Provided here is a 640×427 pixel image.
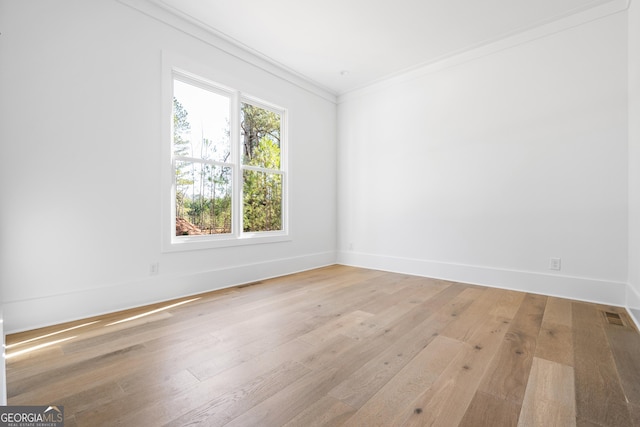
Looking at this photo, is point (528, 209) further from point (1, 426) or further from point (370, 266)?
point (1, 426)

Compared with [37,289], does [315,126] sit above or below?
above

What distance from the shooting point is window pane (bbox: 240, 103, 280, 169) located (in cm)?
375

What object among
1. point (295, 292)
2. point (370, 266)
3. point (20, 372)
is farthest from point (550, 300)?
point (20, 372)

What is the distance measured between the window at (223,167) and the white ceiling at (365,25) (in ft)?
2.19

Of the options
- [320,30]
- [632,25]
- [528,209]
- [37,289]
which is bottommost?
[37,289]

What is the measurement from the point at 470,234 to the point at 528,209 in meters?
0.66

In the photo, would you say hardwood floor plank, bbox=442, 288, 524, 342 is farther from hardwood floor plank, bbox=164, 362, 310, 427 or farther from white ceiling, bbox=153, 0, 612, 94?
white ceiling, bbox=153, 0, 612, 94

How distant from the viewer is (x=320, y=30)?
10.5 feet

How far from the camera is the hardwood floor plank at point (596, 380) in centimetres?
125

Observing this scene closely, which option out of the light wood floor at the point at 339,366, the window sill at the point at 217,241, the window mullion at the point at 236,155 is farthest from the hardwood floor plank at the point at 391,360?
the window mullion at the point at 236,155

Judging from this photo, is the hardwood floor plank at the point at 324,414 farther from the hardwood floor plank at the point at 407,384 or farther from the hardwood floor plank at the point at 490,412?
the hardwood floor plank at the point at 490,412

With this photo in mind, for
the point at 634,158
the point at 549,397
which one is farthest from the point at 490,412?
the point at 634,158

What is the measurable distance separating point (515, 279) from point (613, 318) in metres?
0.90
